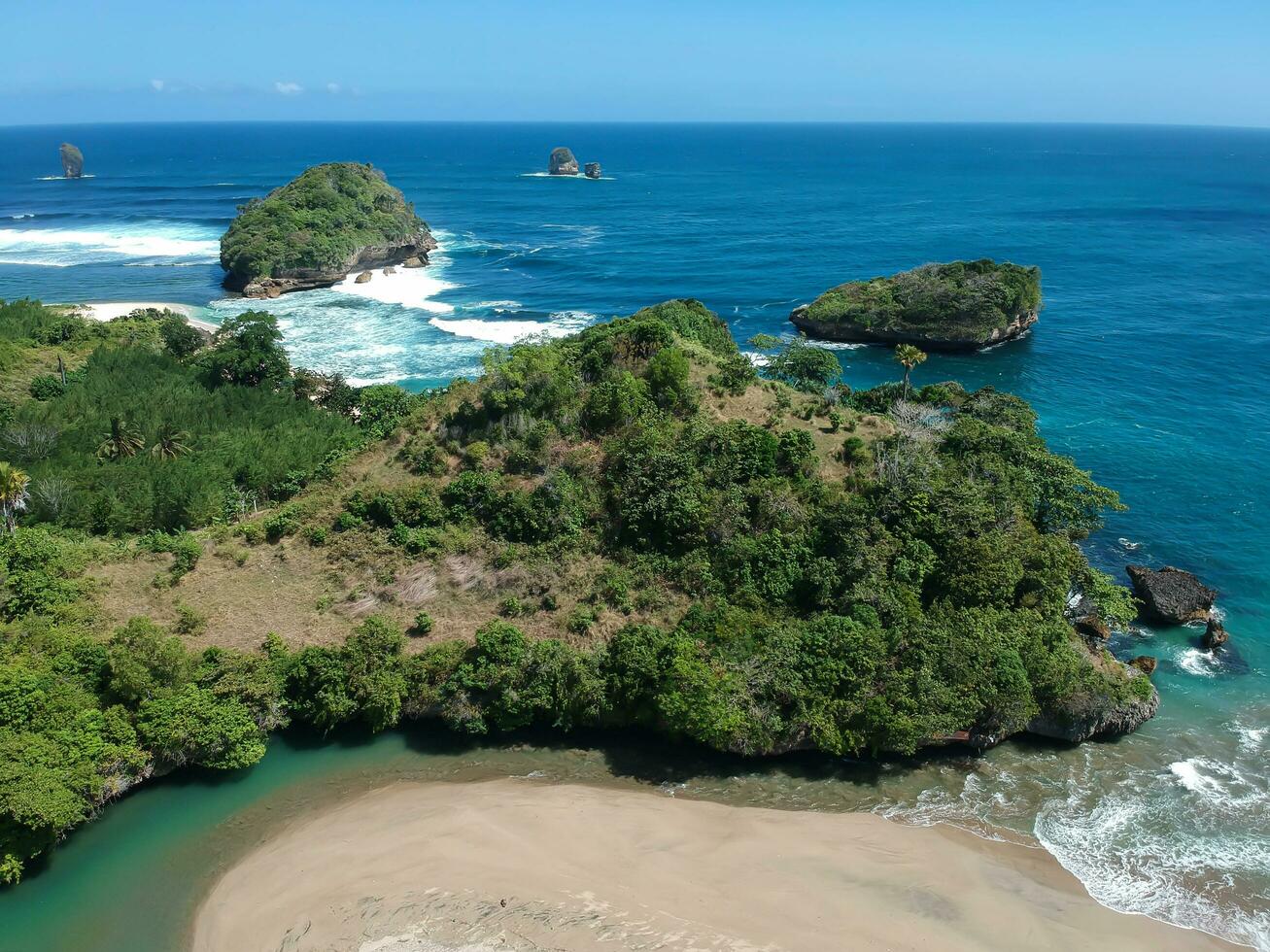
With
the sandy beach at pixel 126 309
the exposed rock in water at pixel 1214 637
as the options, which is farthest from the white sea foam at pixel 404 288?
the exposed rock in water at pixel 1214 637

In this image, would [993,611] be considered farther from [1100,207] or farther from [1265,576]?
[1100,207]

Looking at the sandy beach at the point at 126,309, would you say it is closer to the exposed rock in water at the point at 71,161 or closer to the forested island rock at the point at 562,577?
the forested island rock at the point at 562,577

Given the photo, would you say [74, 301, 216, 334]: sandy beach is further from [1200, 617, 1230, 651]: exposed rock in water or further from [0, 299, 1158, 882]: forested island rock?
[1200, 617, 1230, 651]: exposed rock in water

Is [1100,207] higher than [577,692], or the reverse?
[1100,207]

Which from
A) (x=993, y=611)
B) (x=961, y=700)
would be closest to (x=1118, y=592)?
(x=993, y=611)

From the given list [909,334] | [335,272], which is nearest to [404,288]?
[335,272]
